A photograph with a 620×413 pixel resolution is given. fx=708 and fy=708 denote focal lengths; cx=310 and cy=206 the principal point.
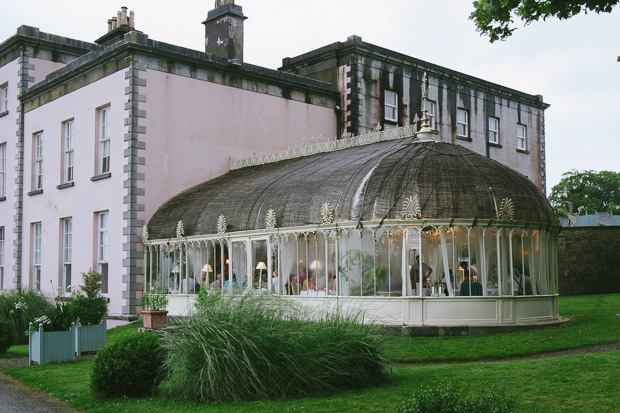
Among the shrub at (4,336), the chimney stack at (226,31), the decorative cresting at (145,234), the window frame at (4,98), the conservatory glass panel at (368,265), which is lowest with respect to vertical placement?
the shrub at (4,336)

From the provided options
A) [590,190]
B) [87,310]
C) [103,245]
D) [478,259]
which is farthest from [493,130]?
[590,190]

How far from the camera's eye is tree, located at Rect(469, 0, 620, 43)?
9602mm

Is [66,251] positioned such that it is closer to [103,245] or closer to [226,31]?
[103,245]

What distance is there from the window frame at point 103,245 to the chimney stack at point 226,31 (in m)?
7.53

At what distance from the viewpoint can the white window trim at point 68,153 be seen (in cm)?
2708

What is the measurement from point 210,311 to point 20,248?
21.4m

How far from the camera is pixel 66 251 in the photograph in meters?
26.8

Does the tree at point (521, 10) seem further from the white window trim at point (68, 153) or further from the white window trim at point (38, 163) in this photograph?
the white window trim at point (38, 163)

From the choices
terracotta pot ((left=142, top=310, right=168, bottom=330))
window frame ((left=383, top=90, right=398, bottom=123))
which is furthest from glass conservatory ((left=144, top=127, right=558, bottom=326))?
window frame ((left=383, top=90, right=398, bottom=123))

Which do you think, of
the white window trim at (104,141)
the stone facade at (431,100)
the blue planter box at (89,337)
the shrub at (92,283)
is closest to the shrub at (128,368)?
the blue planter box at (89,337)

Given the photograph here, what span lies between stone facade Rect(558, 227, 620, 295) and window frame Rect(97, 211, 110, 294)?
19.5m

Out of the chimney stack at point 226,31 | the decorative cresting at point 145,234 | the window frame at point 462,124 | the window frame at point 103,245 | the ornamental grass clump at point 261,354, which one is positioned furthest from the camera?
the window frame at point 462,124

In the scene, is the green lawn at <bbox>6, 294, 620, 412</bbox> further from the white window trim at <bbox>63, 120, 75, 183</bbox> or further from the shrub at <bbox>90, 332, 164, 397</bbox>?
the white window trim at <bbox>63, 120, 75, 183</bbox>

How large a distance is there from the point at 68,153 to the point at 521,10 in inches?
836
